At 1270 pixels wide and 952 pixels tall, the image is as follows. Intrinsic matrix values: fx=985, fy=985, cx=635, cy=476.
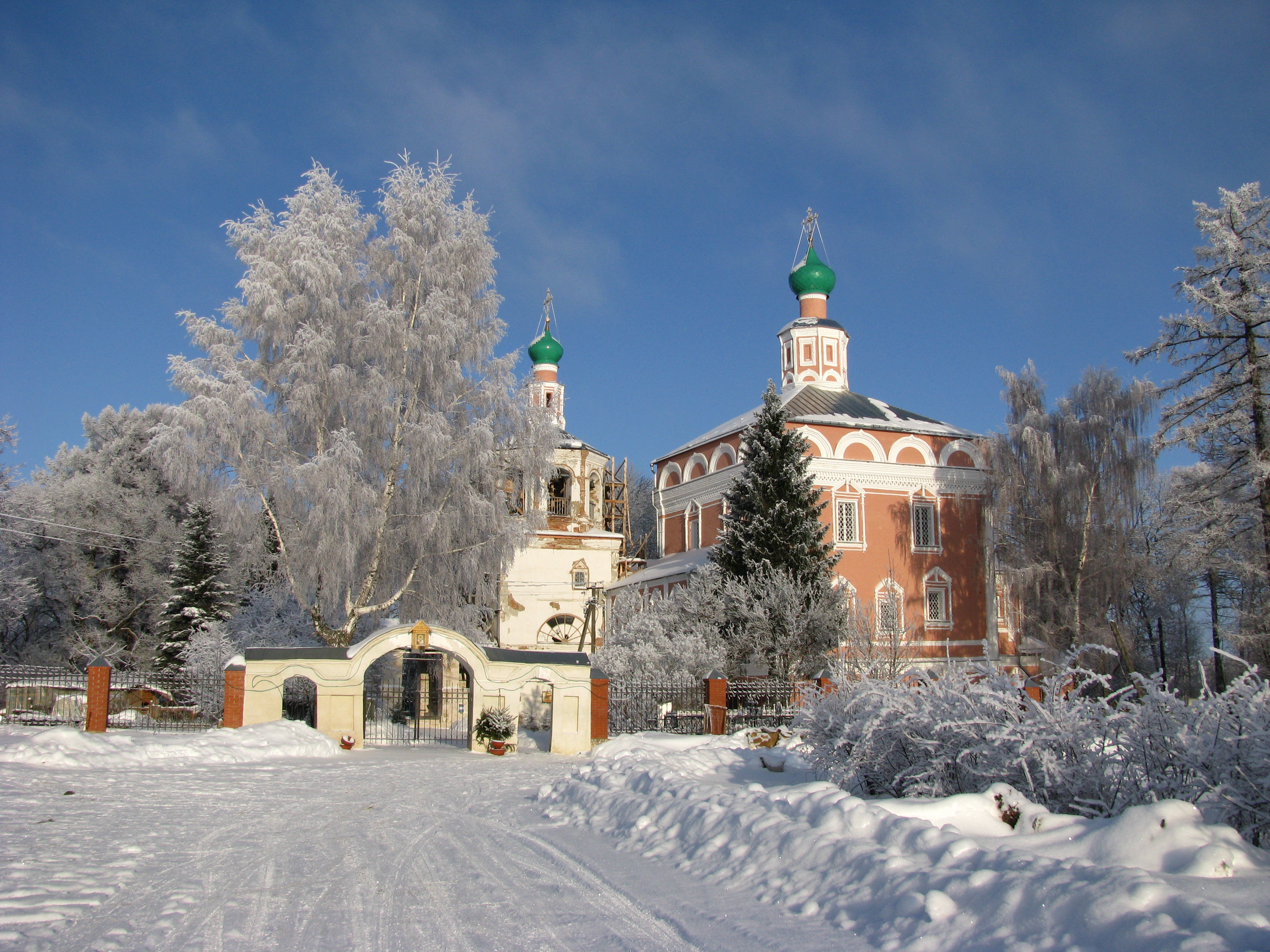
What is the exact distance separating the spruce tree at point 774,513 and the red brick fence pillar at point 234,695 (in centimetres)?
1038

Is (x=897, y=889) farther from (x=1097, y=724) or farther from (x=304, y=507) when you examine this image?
(x=304, y=507)

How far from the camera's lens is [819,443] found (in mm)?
26969

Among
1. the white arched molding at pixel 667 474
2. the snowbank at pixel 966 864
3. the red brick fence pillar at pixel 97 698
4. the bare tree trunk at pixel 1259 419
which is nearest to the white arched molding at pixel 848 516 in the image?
the white arched molding at pixel 667 474

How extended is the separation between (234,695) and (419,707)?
6333 millimetres

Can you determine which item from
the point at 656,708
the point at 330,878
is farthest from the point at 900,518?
the point at 330,878

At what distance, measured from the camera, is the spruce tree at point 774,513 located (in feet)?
70.4

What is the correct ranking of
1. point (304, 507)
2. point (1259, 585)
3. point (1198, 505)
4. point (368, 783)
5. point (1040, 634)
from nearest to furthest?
1. point (368, 783)
2. point (304, 507)
3. point (1198, 505)
4. point (1259, 585)
5. point (1040, 634)

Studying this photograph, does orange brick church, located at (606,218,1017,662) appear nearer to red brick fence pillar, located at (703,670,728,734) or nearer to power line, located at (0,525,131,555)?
red brick fence pillar, located at (703,670,728,734)

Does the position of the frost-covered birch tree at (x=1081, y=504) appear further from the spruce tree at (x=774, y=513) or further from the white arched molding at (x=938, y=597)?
the spruce tree at (x=774, y=513)

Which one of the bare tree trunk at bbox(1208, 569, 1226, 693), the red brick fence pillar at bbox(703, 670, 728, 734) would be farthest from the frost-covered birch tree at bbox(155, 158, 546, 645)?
the bare tree trunk at bbox(1208, 569, 1226, 693)

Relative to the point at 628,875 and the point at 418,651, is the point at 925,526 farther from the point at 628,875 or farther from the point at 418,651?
the point at 628,875

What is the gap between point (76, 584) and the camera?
96.6ft

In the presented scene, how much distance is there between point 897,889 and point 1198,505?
17643mm

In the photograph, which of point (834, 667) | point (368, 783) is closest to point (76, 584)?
point (368, 783)
